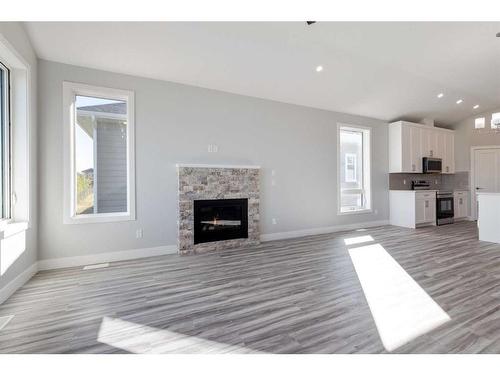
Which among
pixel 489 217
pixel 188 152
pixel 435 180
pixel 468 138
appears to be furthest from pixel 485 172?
pixel 188 152

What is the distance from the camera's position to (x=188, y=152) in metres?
4.46

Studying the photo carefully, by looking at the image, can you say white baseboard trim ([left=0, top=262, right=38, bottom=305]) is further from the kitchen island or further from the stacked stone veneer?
the kitchen island

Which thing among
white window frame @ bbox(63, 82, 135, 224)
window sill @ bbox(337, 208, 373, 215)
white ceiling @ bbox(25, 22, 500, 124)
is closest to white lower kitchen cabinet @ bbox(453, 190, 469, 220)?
window sill @ bbox(337, 208, 373, 215)

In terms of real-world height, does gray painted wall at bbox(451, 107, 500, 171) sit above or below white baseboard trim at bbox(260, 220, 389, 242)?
above

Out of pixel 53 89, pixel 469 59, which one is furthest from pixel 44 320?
pixel 469 59

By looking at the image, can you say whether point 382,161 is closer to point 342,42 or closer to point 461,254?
point 461,254

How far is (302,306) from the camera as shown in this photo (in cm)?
243

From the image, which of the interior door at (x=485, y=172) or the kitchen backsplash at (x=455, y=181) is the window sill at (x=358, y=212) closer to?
the kitchen backsplash at (x=455, y=181)

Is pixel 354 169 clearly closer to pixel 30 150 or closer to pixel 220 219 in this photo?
pixel 220 219

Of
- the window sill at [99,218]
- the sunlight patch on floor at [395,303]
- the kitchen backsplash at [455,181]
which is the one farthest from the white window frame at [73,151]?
the kitchen backsplash at [455,181]

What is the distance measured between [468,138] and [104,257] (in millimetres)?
9889

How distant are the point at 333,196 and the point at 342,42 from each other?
327cm

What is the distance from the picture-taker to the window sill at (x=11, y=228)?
252 cm

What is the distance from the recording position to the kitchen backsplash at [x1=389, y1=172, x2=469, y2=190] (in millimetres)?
7156
